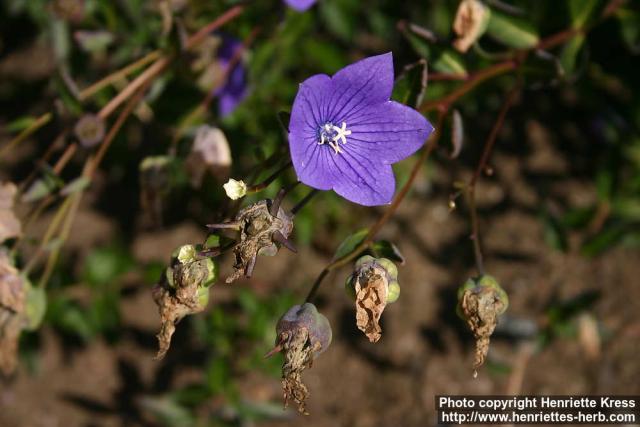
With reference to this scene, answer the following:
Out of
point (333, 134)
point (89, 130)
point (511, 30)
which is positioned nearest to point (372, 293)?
point (333, 134)

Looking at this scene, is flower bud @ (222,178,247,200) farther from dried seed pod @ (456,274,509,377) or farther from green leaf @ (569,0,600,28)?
green leaf @ (569,0,600,28)

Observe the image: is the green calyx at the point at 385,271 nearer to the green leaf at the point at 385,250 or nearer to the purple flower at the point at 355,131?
the green leaf at the point at 385,250

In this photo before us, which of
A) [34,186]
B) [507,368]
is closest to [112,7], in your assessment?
[34,186]

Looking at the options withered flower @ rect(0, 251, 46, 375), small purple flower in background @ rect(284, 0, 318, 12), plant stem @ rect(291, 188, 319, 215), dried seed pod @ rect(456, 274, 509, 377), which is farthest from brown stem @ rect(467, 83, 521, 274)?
withered flower @ rect(0, 251, 46, 375)

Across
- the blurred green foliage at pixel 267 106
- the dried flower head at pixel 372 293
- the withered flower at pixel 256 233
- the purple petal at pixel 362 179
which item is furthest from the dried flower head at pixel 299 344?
the blurred green foliage at pixel 267 106

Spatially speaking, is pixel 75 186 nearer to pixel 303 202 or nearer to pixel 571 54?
pixel 303 202

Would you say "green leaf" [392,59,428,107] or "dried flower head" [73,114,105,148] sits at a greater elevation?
"dried flower head" [73,114,105,148]
